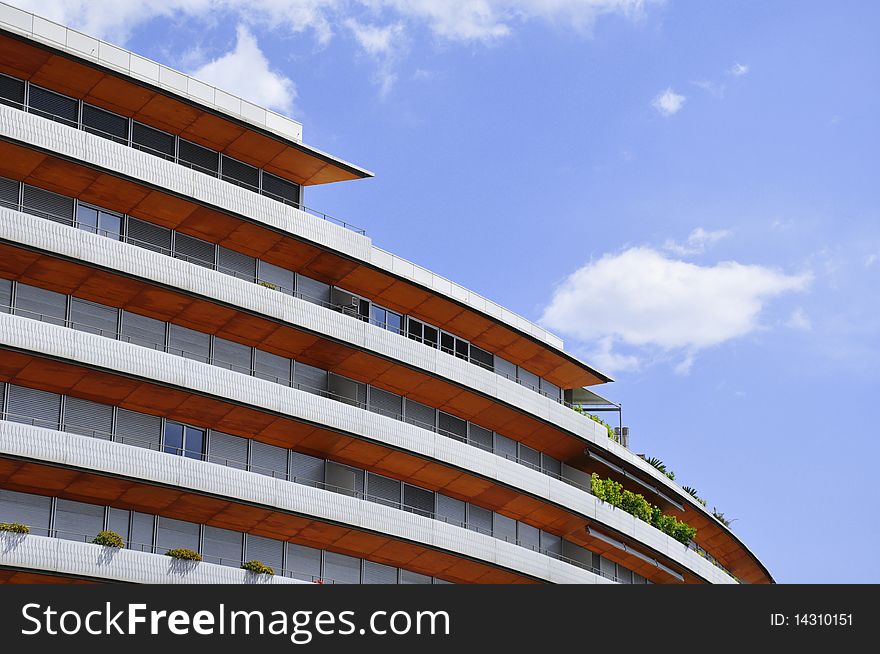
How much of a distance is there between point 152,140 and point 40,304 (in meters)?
7.98

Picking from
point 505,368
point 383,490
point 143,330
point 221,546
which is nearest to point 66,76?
point 143,330

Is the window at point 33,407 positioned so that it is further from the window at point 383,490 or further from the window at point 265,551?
the window at point 383,490

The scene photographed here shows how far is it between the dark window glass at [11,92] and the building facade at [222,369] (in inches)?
5.3

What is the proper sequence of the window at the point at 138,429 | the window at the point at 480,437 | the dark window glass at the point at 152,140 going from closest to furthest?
the window at the point at 138,429
the dark window glass at the point at 152,140
the window at the point at 480,437

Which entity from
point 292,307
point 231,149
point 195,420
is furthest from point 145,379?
point 231,149

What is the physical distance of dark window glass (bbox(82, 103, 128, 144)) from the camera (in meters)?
48.4

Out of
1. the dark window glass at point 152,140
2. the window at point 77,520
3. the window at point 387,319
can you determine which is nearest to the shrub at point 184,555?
the window at point 77,520

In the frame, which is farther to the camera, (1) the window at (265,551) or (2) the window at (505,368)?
(2) the window at (505,368)

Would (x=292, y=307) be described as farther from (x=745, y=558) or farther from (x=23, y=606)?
(x=745, y=558)

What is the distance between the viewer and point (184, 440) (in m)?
48.8

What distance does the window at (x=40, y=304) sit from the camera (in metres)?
45.3

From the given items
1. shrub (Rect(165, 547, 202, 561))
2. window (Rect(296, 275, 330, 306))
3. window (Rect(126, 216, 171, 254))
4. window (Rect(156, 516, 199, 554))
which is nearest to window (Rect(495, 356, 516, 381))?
window (Rect(296, 275, 330, 306))

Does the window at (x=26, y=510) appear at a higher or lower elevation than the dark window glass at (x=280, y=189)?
lower

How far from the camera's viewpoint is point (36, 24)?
153 ft
